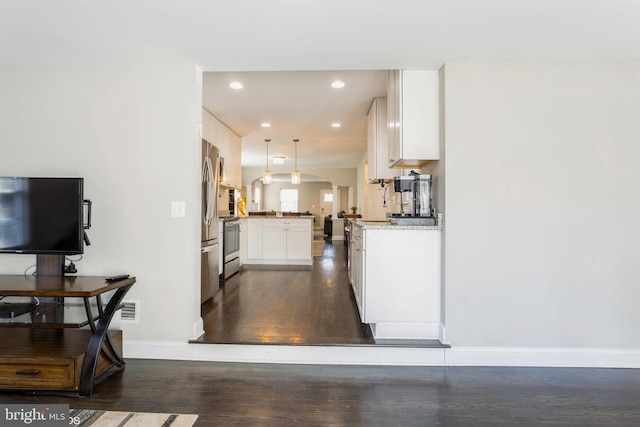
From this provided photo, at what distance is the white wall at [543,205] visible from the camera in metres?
2.62

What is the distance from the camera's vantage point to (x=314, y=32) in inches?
88.0

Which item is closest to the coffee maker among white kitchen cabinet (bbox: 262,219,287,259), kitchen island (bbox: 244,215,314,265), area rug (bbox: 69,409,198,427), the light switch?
the light switch

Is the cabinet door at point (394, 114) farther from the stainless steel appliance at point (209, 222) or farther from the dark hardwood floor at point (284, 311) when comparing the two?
the stainless steel appliance at point (209, 222)

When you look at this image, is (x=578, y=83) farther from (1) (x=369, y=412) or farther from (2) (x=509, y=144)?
(1) (x=369, y=412)

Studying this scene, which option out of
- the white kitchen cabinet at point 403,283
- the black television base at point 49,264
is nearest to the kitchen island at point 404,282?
the white kitchen cabinet at point 403,283

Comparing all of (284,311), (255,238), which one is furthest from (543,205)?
(255,238)

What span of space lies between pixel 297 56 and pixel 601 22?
1951mm

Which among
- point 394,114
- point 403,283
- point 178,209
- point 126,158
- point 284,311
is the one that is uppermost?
point 394,114

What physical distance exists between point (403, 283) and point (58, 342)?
101 inches

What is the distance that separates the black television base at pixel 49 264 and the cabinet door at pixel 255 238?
13.5ft

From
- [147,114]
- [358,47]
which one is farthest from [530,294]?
[147,114]

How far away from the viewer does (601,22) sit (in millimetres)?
2098

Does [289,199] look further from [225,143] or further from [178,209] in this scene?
[178,209]

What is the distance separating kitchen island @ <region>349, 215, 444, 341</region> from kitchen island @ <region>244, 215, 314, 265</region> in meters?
3.89
